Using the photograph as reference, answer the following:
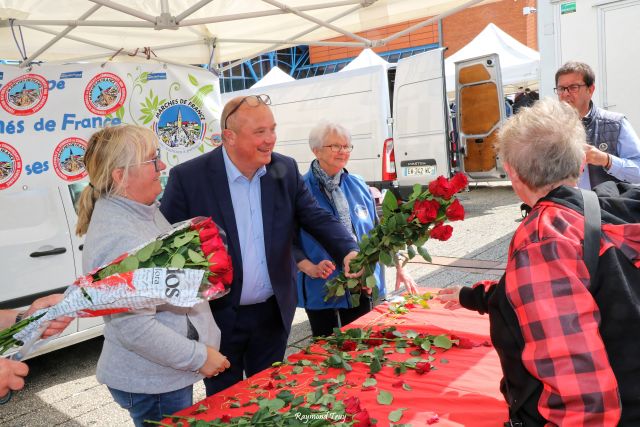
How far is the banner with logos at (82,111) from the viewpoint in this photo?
419cm

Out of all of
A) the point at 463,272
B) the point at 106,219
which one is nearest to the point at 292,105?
the point at 463,272

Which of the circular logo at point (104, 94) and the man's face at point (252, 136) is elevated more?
the circular logo at point (104, 94)

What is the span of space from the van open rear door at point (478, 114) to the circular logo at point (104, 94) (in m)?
6.96

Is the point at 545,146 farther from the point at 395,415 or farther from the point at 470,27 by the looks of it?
the point at 470,27

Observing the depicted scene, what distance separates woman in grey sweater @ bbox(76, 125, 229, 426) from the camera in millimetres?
1931

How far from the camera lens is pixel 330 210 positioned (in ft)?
11.4

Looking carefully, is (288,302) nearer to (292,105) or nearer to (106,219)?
(106,219)

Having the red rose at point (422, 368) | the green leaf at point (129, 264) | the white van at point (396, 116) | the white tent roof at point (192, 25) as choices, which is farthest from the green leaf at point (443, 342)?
the white van at point (396, 116)

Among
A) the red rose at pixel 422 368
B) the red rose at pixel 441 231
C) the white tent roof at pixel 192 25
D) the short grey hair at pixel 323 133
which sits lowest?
the red rose at pixel 422 368

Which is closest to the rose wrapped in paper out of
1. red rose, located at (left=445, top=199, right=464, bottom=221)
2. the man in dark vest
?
red rose, located at (left=445, top=199, right=464, bottom=221)

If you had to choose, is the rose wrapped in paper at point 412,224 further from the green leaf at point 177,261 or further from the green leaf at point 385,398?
the green leaf at point 177,261

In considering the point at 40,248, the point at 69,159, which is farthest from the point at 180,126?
the point at 40,248

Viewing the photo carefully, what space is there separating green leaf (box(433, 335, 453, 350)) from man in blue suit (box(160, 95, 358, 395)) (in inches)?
23.2

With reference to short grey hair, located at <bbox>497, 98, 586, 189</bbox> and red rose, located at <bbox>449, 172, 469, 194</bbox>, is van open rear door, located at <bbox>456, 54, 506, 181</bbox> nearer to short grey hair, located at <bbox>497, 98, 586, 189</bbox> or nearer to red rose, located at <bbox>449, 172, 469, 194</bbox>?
red rose, located at <bbox>449, 172, 469, 194</bbox>
